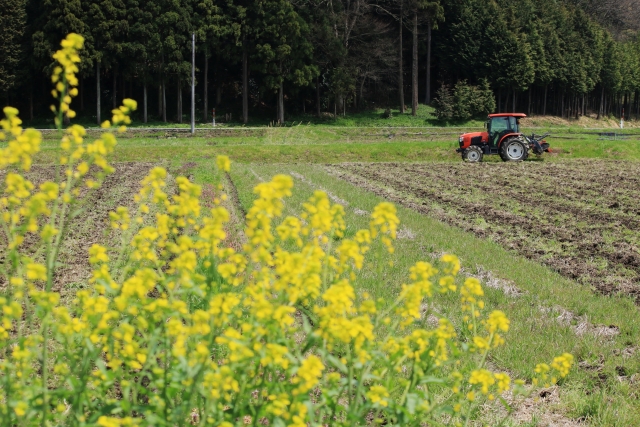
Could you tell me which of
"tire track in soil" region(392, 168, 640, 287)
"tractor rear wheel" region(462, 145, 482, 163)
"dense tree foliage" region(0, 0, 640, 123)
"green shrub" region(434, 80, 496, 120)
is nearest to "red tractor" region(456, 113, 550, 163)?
"tractor rear wheel" region(462, 145, 482, 163)

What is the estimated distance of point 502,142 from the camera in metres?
21.7

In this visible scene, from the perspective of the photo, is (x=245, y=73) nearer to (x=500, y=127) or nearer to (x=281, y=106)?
(x=281, y=106)

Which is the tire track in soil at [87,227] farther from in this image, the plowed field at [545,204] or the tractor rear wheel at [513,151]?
the tractor rear wheel at [513,151]

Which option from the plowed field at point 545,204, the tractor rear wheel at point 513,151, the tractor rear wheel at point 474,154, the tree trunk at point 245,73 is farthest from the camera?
the tree trunk at point 245,73

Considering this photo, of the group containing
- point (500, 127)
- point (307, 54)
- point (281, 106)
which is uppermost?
point (307, 54)

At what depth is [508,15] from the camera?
4819 cm

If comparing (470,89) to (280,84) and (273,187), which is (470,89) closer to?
(280,84)

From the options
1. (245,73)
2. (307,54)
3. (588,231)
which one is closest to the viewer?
(588,231)

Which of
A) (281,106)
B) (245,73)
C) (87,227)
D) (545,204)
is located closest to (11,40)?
(245,73)

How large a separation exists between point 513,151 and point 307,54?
1906 cm

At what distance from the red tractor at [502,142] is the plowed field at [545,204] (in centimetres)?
84

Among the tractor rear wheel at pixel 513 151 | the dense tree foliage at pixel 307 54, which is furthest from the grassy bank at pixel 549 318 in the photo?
the dense tree foliage at pixel 307 54

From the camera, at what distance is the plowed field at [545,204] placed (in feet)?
26.3

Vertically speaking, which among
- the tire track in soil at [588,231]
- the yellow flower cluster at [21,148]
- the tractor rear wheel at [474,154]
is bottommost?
the tire track in soil at [588,231]
